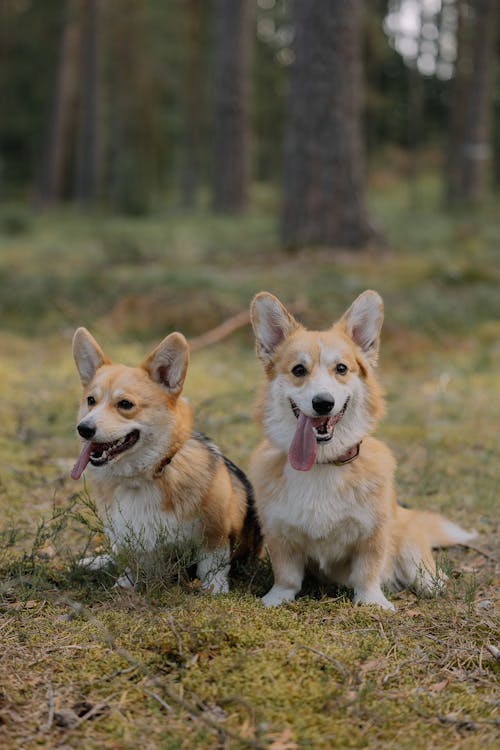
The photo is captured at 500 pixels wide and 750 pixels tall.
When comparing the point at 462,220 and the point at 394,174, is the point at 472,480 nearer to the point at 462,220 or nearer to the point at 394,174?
the point at 462,220

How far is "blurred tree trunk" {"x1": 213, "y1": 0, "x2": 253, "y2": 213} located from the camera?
17516mm

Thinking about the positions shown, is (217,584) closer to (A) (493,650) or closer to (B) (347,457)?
(B) (347,457)

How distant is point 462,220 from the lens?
16828 millimetres

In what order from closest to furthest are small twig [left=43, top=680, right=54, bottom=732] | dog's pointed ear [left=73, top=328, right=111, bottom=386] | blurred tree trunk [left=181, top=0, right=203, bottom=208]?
1. small twig [left=43, top=680, right=54, bottom=732]
2. dog's pointed ear [left=73, top=328, right=111, bottom=386]
3. blurred tree trunk [left=181, top=0, right=203, bottom=208]

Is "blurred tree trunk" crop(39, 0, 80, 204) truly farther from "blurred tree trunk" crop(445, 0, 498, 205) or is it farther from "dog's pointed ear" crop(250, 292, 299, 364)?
"dog's pointed ear" crop(250, 292, 299, 364)

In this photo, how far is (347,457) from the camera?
3.78 metres

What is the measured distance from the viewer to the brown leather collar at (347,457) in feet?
12.3

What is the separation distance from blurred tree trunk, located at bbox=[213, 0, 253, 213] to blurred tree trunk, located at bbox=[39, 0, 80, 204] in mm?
10349

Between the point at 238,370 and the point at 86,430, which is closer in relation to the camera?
the point at 86,430

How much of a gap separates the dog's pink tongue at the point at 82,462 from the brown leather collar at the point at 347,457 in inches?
41.7

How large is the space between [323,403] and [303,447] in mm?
240

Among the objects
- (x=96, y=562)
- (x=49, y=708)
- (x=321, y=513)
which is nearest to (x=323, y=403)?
(x=321, y=513)

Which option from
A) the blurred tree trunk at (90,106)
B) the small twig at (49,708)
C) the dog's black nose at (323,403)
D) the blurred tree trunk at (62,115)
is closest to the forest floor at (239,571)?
the small twig at (49,708)

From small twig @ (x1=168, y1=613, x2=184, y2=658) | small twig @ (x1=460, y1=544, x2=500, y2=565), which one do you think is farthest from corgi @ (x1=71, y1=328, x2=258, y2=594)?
small twig @ (x1=460, y1=544, x2=500, y2=565)
